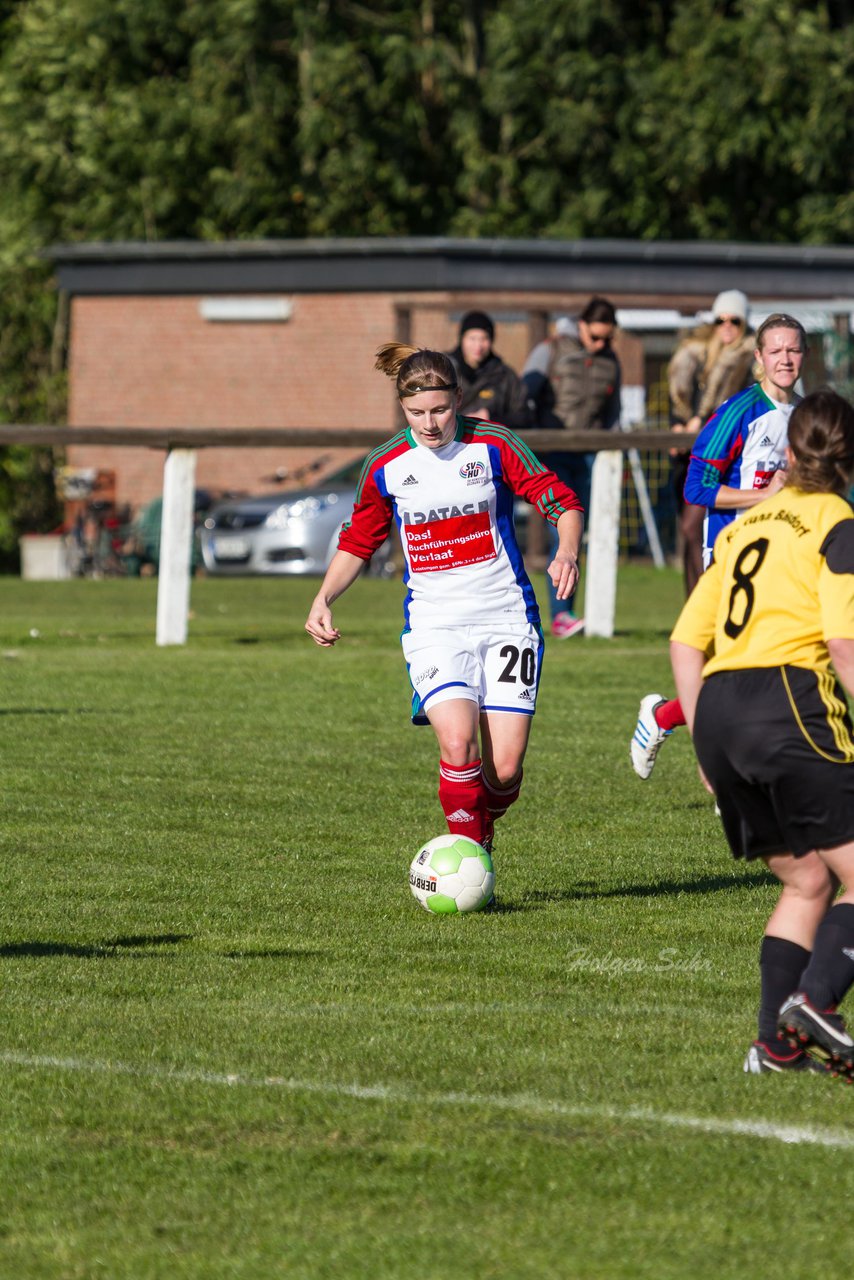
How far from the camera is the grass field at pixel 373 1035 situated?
3.82 metres

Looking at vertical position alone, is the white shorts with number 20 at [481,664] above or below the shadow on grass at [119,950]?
above

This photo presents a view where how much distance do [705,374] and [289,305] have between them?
16.6m

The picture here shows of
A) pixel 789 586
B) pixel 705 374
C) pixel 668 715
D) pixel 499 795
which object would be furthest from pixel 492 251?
pixel 789 586

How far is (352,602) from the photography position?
1934 centimetres

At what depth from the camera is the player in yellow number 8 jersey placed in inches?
189

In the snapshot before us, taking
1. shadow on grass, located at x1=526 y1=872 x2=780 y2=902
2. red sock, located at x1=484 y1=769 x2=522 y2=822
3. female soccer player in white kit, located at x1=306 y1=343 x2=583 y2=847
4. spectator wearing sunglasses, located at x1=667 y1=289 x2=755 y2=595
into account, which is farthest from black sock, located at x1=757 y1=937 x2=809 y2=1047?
spectator wearing sunglasses, located at x1=667 y1=289 x2=755 y2=595

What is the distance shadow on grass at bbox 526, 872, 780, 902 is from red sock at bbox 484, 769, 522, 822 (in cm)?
38

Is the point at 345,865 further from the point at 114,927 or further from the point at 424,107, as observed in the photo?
the point at 424,107

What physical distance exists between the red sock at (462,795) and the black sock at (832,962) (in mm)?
2483

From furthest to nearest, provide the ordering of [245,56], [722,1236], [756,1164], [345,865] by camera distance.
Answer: [245,56] → [345,865] → [756,1164] → [722,1236]

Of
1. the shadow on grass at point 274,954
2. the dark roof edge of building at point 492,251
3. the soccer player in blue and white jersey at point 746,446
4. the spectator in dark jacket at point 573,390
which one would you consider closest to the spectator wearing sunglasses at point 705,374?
the spectator in dark jacket at point 573,390

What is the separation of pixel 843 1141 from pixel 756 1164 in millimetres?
248

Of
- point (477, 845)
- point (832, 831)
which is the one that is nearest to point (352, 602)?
point (477, 845)

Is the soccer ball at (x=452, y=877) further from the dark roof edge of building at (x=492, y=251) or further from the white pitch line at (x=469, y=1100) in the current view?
the dark roof edge of building at (x=492, y=251)
